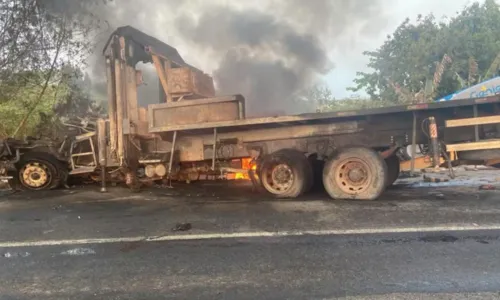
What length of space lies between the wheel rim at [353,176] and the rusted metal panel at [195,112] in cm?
180

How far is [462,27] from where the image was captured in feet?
54.3

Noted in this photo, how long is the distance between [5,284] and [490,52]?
53.0 feet

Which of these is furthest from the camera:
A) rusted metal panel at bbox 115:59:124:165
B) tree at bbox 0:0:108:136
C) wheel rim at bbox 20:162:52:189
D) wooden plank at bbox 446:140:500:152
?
tree at bbox 0:0:108:136

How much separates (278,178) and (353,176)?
1.19 m

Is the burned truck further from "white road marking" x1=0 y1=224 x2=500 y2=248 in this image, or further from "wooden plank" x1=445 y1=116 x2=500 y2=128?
"white road marking" x1=0 y1=224 x2=500 y2=248

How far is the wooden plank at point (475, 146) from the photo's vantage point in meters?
6.24

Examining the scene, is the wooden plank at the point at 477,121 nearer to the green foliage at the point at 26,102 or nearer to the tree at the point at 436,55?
the tree at the point at 436,55

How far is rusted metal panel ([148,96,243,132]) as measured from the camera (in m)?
7.07

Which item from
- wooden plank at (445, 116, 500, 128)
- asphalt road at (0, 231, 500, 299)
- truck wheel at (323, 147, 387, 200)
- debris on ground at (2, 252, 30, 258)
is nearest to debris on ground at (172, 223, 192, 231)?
asphalt road at (0, 231, 500, 299)

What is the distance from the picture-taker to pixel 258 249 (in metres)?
4.05

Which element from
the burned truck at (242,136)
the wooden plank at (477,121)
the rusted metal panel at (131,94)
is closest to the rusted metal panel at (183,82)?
the burned truck at (242,136)

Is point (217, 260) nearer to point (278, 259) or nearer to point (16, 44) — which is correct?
point (278, 259)

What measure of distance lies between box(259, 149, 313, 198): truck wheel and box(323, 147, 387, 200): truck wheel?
38cm

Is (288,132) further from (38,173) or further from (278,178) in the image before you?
(38,173)
